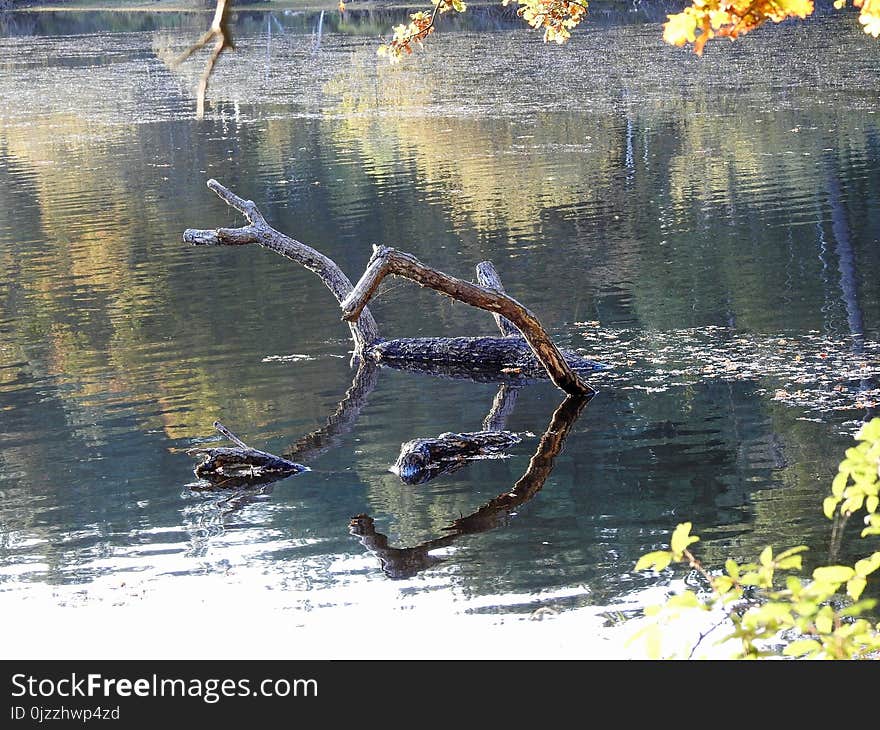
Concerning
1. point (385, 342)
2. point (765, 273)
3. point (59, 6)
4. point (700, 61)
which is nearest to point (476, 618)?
point (385, 342)

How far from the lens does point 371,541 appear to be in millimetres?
11062

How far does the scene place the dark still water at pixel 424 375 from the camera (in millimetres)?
10117

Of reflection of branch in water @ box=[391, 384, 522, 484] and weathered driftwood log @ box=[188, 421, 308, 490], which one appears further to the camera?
weathered driftwood log @ box=[188, 421, 308, 490]

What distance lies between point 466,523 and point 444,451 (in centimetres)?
142

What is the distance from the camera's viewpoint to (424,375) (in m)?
15.4

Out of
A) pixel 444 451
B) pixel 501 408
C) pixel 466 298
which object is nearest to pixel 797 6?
pixel 444 451

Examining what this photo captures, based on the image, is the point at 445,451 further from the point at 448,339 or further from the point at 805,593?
the point at 805,593

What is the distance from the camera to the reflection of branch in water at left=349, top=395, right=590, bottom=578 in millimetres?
10539

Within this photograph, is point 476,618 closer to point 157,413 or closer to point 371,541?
point 371,541

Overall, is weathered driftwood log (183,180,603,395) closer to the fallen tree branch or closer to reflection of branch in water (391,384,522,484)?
the fallen tree branch

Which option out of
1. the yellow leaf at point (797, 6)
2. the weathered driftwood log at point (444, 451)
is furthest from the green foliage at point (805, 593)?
the weathered driftwood log at point (444, 451)

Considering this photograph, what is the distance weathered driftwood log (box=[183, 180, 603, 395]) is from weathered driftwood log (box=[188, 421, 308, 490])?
4.72 ft

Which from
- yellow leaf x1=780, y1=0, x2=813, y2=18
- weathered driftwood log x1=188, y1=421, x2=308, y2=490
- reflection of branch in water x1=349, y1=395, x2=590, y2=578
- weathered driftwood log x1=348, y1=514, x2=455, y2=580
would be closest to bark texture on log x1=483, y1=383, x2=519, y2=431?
reflection of branch in water x1=349, y1=395, x2=590, y2=578

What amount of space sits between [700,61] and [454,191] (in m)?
23.1
